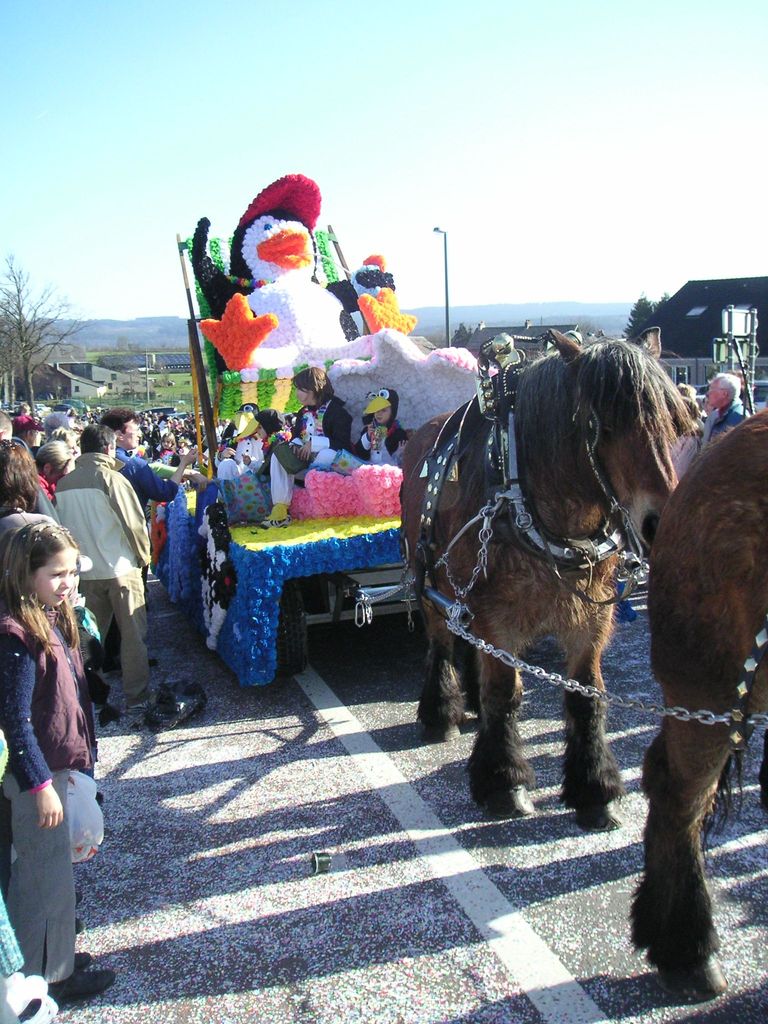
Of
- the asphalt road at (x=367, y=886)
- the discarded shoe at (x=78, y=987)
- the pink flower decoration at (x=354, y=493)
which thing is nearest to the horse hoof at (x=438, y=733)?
the asphalt road at (x=367, y=886)

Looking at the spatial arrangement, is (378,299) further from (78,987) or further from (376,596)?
(78,987)

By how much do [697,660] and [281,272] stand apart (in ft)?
18.7

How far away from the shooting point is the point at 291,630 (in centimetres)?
454

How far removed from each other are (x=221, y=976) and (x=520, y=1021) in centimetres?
89

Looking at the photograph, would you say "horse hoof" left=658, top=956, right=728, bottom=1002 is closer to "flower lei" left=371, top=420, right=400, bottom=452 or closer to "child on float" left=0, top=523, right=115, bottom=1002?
"child on float" left=0, top=523, right=115, bottom=1002

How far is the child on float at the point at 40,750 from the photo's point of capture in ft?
7.27

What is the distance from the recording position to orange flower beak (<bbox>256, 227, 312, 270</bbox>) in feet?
22.2

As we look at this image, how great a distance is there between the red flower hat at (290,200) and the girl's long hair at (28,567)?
5229 mm

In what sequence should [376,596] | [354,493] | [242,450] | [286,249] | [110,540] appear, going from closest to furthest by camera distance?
[376,596], [110,540], [354,493], [242,450], [286,249]

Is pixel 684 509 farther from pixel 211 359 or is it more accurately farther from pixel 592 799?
pixel 211 359

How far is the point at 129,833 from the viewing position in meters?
3.30

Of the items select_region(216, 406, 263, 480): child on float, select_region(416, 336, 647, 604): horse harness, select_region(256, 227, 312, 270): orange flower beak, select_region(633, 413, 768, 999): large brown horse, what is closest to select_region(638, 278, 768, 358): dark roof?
select_region(256, 227, 312, 270): orange flower beak

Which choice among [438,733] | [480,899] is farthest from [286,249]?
[480,899]

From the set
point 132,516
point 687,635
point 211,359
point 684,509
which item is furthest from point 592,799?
point 211,359
